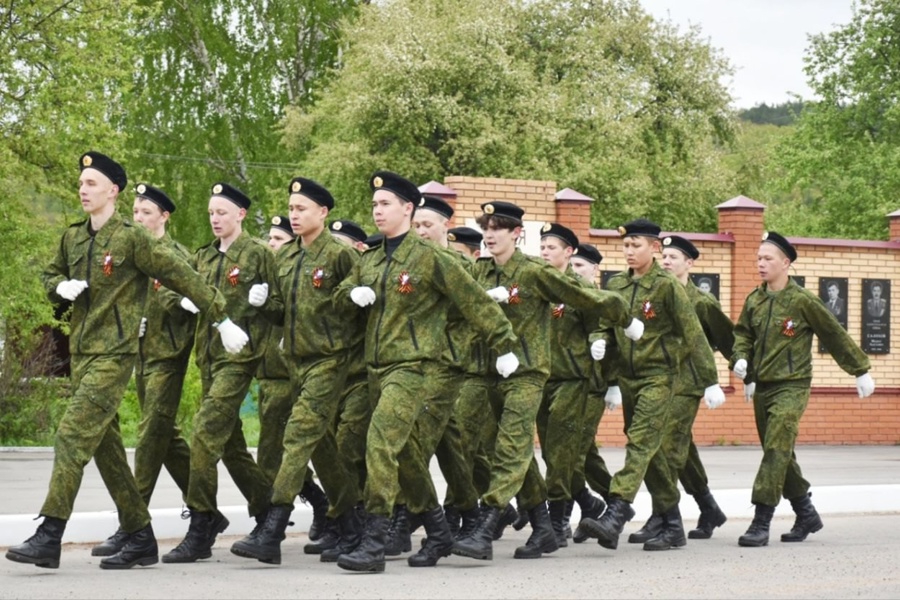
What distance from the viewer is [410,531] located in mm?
10609

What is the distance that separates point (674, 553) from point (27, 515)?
4.36m

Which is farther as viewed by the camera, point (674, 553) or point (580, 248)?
point (580, 248)

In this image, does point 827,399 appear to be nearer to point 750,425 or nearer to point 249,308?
point 750,425

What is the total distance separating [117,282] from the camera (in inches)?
370

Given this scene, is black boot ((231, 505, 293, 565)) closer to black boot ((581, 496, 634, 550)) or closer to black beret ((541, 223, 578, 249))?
black boot ((581, 496, 634, 550))

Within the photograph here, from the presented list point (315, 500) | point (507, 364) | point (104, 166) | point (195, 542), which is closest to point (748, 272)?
point (315, 500)

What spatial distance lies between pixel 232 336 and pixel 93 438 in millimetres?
940

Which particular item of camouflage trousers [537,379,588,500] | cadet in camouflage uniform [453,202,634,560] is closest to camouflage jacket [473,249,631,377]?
cadet in camouflage uniform [453,202,634,560]

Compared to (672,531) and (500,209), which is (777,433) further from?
(500,209)

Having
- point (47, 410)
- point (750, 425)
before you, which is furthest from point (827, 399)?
point (47, 410)

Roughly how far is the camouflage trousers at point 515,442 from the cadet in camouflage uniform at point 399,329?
0.45 m

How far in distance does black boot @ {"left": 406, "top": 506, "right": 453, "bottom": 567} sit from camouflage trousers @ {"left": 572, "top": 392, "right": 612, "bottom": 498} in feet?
6.19

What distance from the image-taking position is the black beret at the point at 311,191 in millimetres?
10094

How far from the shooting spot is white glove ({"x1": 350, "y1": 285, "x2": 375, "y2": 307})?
9.52 meters
